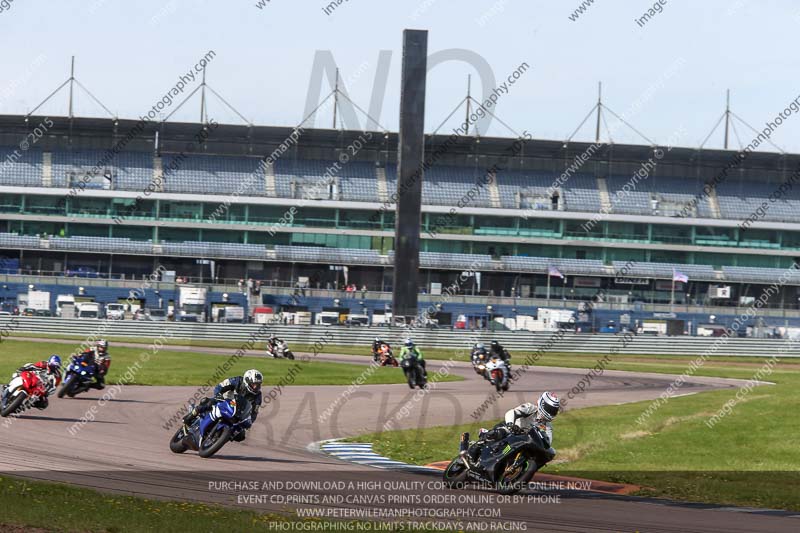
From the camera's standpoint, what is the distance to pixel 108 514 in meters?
12.1

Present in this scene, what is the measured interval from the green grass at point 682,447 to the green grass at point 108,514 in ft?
24.8

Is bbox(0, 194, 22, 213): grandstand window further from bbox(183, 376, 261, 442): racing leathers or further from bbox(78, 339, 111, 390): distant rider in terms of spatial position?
bbox(183, 376, 261, 442): racing leathers

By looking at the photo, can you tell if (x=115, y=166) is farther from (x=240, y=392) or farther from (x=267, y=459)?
(x=240, y=392)

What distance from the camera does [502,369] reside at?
37.4 m

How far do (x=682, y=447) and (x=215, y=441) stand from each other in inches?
429

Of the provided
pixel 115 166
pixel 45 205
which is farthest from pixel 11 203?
pixel 115 166

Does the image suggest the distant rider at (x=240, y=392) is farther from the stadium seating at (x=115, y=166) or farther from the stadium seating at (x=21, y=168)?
the stadium seating at (x=21, y=168)

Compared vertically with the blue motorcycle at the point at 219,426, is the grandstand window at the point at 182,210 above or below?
above

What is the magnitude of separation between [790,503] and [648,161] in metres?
78.1

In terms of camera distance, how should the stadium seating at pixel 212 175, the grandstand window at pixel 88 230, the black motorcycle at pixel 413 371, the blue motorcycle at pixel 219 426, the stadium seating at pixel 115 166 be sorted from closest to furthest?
the blue motorcycle at pixel 219 426 → the black motorcycle at pixel 413 371 → the grandstand window at pixel 88 230 → the stadium seating at pixel 115 166 → the stadium seating at pixel 212 175

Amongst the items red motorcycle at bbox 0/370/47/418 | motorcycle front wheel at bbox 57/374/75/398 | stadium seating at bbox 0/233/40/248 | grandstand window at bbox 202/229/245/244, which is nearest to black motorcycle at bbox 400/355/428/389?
motorcycle front wheel at bbox 57/374/75/398

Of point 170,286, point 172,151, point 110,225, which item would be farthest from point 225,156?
point 170,286

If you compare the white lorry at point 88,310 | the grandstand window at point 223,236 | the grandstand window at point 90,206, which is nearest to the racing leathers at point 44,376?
the white lorry at point 88,310

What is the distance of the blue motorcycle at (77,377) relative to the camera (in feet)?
90.4
